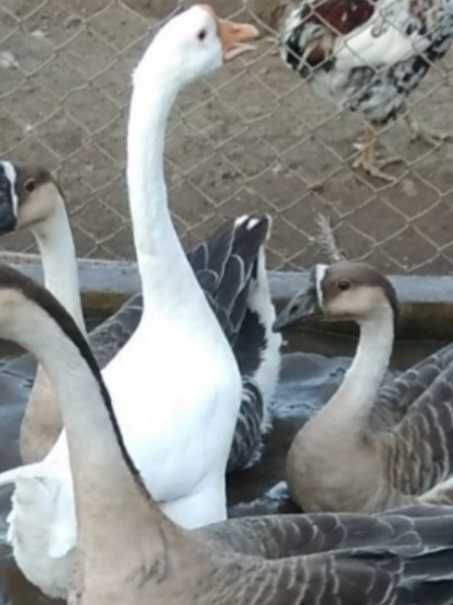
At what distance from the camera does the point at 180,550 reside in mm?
2799

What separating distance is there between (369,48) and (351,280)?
1.82m

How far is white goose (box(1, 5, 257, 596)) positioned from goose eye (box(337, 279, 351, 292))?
0.29 meters

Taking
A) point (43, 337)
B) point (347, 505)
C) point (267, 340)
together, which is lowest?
point (347, 505)

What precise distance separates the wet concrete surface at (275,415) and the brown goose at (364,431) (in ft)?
0.43

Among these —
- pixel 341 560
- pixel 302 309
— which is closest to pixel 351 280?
pixel 302 309

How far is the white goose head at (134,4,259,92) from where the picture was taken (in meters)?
3.38

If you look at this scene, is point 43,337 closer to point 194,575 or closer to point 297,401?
point 194,575

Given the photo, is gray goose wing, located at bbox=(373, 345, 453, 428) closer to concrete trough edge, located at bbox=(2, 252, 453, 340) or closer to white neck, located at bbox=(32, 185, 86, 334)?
concrete trough edge, located at bbox=(2, 252, 453, 340)

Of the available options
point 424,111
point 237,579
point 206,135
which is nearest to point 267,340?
point 237,579

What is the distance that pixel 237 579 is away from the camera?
9.18ft

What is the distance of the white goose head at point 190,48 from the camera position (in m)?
3.38

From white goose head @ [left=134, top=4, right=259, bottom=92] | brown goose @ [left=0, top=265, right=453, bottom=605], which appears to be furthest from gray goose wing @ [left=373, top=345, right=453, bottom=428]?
brown goose @ [left=0, top=265, right=453, bottom=605]

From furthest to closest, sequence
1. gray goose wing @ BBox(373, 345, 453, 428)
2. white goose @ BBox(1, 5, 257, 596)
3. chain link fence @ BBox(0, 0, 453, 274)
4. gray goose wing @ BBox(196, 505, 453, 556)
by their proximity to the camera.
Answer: chain link fence @ BBox(0, 0, 453, 274)
gray goose wing @ BBox(373, 345, 453, 428)
white goose @ BBox(1, 5, 257, 596)
gray goose wing @ BBox(196, 505, 453, 556)

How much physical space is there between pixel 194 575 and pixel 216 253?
1369 mm
